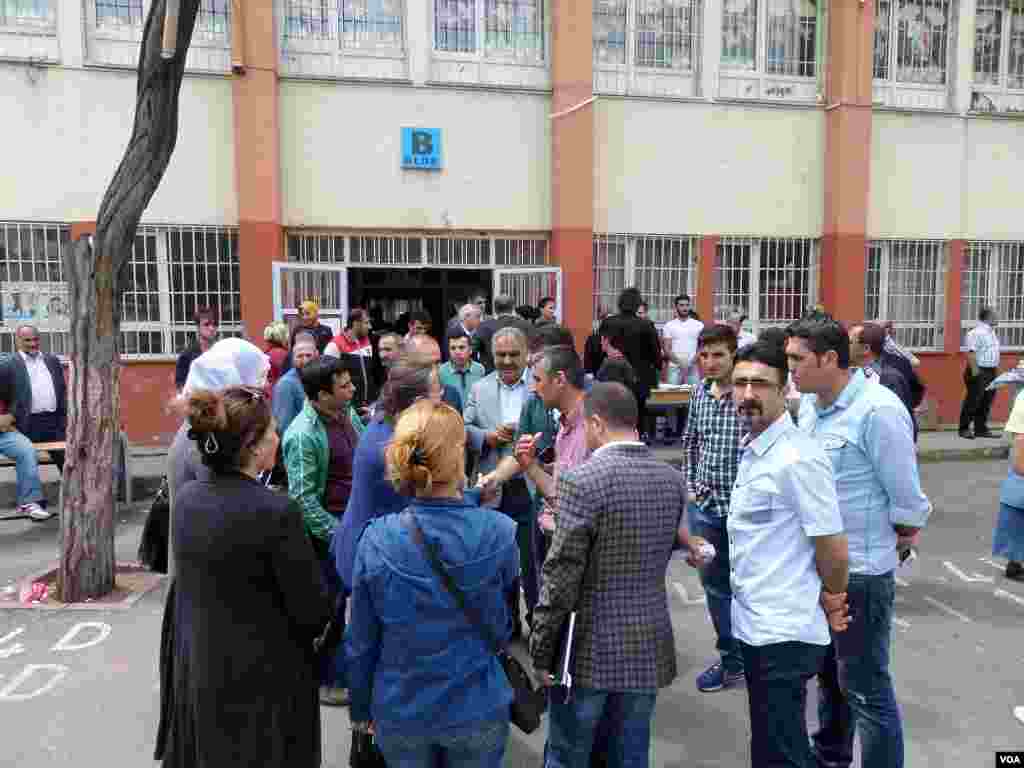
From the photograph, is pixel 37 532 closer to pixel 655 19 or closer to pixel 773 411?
pixel 773 411

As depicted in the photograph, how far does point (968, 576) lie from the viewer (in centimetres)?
608

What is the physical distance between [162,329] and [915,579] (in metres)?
9.01

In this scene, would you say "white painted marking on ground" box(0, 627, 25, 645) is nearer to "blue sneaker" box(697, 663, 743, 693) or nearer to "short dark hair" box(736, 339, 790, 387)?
"blue sneaker" box(697, 663, 743, 693)

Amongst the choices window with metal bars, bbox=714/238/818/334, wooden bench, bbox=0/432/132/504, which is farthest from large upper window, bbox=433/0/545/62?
wooden bench, bbox=0/432/132/504

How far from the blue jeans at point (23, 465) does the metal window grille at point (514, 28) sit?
7.49 meters

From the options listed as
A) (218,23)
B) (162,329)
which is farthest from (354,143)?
(162,329)

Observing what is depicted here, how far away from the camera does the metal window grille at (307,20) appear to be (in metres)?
10.4

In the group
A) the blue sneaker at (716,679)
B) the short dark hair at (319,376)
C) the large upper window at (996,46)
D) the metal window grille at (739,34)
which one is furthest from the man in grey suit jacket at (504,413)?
the large upper window at (996,46)

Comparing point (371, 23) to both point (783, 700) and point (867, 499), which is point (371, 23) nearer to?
point (867, 499)

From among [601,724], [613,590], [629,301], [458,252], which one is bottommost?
[601,724]

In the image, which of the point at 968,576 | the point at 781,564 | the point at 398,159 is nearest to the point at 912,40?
the point at 398,159

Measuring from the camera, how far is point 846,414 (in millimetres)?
3041

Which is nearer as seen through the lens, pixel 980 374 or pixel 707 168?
pixel 707 168

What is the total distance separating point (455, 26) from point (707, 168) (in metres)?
4.06
